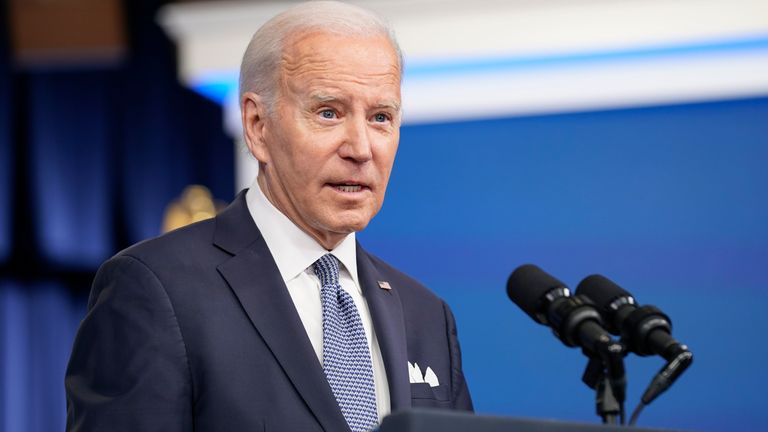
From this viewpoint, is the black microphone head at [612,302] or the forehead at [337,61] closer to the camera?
the black microphone head at [612,302]

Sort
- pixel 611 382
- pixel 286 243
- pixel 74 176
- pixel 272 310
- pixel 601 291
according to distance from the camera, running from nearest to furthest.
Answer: pixel 611 382 → pixel 601 291 → pixel 272 310 → pixel 286 243 → pixel 74 176

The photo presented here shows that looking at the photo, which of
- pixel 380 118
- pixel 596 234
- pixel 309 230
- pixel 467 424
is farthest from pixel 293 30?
pixel 596 234

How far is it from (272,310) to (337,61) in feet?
1.47

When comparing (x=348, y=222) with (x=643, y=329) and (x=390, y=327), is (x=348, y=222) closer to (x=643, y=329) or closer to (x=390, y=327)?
(x=390, y=327)

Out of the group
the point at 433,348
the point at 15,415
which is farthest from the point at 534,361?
the point at 15,415

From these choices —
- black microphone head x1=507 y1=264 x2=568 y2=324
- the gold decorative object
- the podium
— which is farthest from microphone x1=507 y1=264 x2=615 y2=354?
the gold decorative object

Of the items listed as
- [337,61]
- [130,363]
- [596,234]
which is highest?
[596,234]

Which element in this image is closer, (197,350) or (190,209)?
(197,350)

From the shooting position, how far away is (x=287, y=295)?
186 cm

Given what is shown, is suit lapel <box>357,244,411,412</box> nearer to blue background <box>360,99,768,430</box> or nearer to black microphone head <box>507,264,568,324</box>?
black microphone head <box>507,264,568,324</box>

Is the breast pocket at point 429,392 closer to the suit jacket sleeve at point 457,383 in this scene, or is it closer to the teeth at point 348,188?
the suit jacket sleeve at point 457,383

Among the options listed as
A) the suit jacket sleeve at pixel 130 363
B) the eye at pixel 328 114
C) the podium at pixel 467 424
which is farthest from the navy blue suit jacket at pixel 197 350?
the podium at pixel 467 424

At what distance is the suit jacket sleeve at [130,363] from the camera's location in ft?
5.44

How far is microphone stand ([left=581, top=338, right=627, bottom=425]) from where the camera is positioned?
1.52 meters
